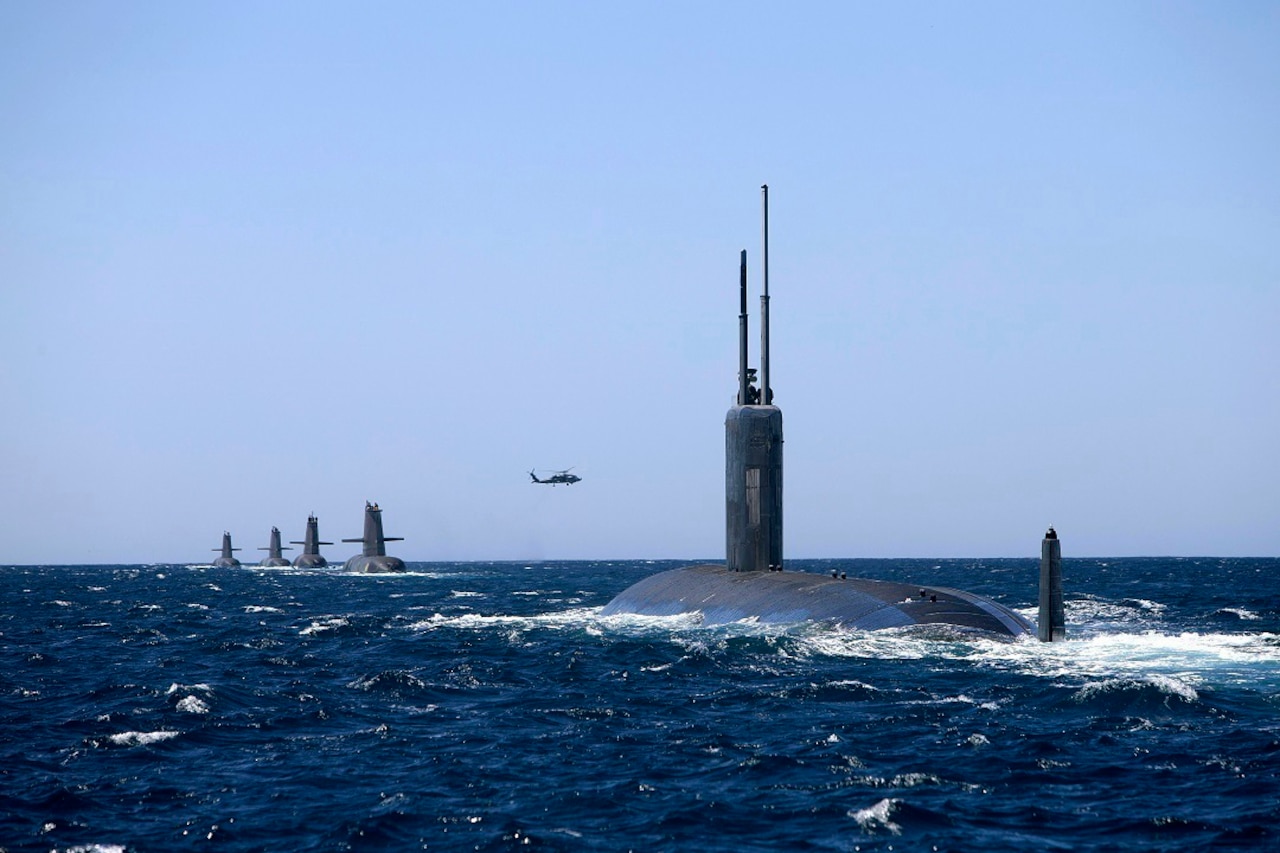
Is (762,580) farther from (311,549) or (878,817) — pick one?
(311,549)

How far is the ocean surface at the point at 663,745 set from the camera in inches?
617

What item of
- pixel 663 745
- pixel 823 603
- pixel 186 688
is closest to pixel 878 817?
pixel 663 745

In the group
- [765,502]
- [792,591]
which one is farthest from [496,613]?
[792,591]

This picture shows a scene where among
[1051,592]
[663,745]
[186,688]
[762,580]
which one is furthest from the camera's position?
[762,580]

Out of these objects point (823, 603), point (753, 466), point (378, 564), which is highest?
point (753, 466)

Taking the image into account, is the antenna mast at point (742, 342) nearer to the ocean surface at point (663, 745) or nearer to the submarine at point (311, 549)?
the ocean surface at point (663, 745)

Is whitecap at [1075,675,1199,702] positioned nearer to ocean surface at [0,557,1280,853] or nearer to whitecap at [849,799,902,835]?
ocean surface at [0,557,1280,853]

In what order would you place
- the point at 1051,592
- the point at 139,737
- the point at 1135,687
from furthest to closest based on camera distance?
the point at 1051,592, the point at 1135,687, the point at 139,737

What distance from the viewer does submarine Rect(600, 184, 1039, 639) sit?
119 feet

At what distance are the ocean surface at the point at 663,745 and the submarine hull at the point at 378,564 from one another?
348 feet

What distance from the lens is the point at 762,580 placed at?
44250 mm

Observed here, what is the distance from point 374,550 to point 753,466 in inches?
4361

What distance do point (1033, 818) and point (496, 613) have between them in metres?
43.1

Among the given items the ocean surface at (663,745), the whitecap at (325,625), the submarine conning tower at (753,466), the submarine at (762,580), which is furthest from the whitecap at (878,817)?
the whitecap at (325,625)
